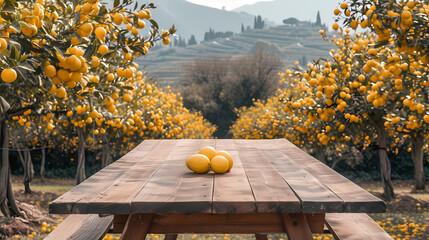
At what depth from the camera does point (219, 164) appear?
7.68 ft

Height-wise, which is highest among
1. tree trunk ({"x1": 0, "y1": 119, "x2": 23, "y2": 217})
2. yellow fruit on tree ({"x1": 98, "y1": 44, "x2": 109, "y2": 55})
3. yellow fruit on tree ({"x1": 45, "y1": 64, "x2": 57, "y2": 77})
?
yellow fruit on tree ({"x1": 98, "y1": 44, "x2": 109, "y2": 55})

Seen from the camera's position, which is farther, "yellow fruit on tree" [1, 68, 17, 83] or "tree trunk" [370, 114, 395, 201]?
"tree trunk" [370, 114, 395, 201]

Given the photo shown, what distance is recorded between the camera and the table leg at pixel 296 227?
2020mm

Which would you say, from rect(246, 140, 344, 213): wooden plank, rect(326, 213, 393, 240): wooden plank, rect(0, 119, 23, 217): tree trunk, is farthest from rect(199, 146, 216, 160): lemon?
rect(0, 119, 23, 217): tree trunk

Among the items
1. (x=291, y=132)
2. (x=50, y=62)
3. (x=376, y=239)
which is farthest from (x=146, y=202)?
(x=291, y=132)

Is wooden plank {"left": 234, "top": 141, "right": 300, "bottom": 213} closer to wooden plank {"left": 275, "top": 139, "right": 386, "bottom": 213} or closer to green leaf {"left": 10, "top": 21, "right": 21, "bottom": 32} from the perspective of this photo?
wooden plank {"left": 275, "top": 139, "right": 386, "bottom": 213}

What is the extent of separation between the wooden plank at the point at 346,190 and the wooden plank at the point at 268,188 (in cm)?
21

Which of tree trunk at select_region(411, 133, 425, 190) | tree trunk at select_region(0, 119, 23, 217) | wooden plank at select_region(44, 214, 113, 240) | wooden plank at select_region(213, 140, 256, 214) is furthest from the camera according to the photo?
tree trunk at select_region(411, 133, 425, 190)

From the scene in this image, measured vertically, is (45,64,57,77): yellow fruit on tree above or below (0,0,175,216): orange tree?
below

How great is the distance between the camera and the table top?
5.76 ft

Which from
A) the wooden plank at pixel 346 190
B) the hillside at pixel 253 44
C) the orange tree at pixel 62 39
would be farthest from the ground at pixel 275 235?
the hillside at pixel 253 44

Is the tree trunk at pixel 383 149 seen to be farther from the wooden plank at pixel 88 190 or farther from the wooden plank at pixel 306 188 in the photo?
the wooden plank at pixel 88 190

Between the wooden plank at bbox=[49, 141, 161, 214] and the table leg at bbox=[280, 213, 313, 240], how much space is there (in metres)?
0.87

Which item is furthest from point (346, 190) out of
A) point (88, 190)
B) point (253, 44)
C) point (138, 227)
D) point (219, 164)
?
point (253, 44)
